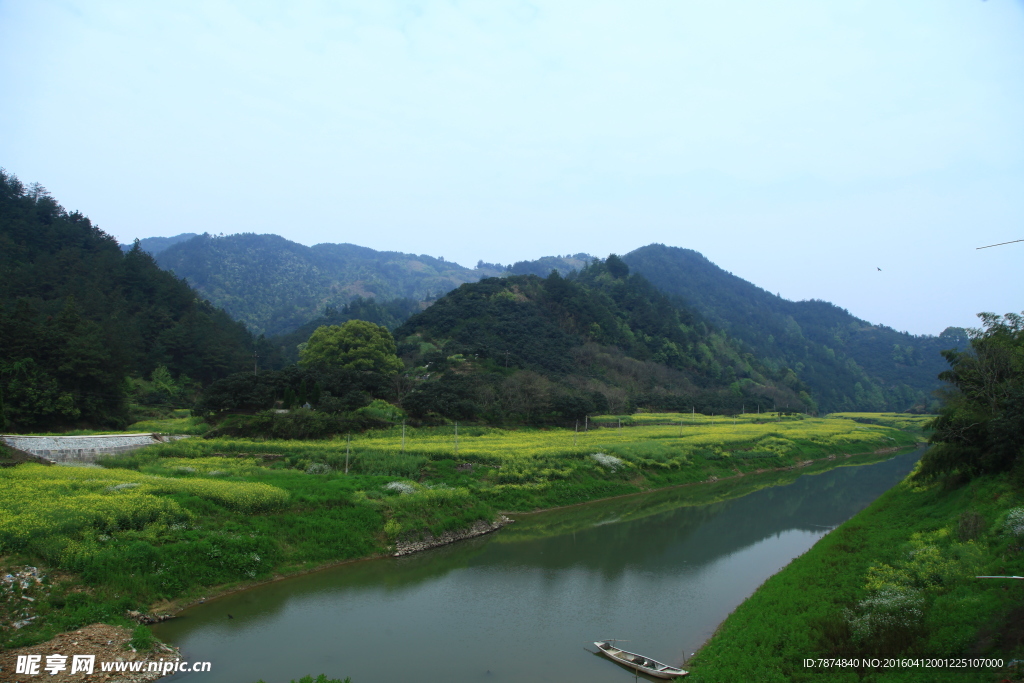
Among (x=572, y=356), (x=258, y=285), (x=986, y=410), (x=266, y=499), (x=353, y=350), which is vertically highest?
(x=258, y=285)

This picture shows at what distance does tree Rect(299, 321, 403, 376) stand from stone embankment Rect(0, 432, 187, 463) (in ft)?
74.7

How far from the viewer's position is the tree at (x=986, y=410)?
19.7 metres

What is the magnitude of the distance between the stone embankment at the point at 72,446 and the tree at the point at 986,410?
34031mm

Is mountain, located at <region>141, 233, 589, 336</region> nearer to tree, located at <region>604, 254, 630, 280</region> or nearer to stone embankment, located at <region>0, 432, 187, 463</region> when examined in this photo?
tree, located at <region>604, 254, 630, 280</region>

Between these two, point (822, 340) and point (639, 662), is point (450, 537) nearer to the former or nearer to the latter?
point (639, 662)

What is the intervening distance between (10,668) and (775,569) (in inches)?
828

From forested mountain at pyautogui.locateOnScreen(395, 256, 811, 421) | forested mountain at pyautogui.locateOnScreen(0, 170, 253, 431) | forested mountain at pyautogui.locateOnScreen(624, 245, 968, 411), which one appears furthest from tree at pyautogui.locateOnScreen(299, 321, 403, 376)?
forested mountain at pyautogui.locateOnScreen(624, 245, 968, 411)

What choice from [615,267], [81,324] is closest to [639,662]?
[81,324]

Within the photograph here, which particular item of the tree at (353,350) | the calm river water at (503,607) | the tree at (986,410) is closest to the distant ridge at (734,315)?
the tree at (353,350)

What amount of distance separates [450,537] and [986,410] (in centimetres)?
2083

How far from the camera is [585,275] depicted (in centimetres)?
11962

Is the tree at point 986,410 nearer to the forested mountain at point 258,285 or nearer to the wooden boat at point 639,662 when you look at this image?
the wooden boat at point 639,662

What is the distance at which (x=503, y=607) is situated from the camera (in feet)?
55.7

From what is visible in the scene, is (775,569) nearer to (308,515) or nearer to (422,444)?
(308,515)
